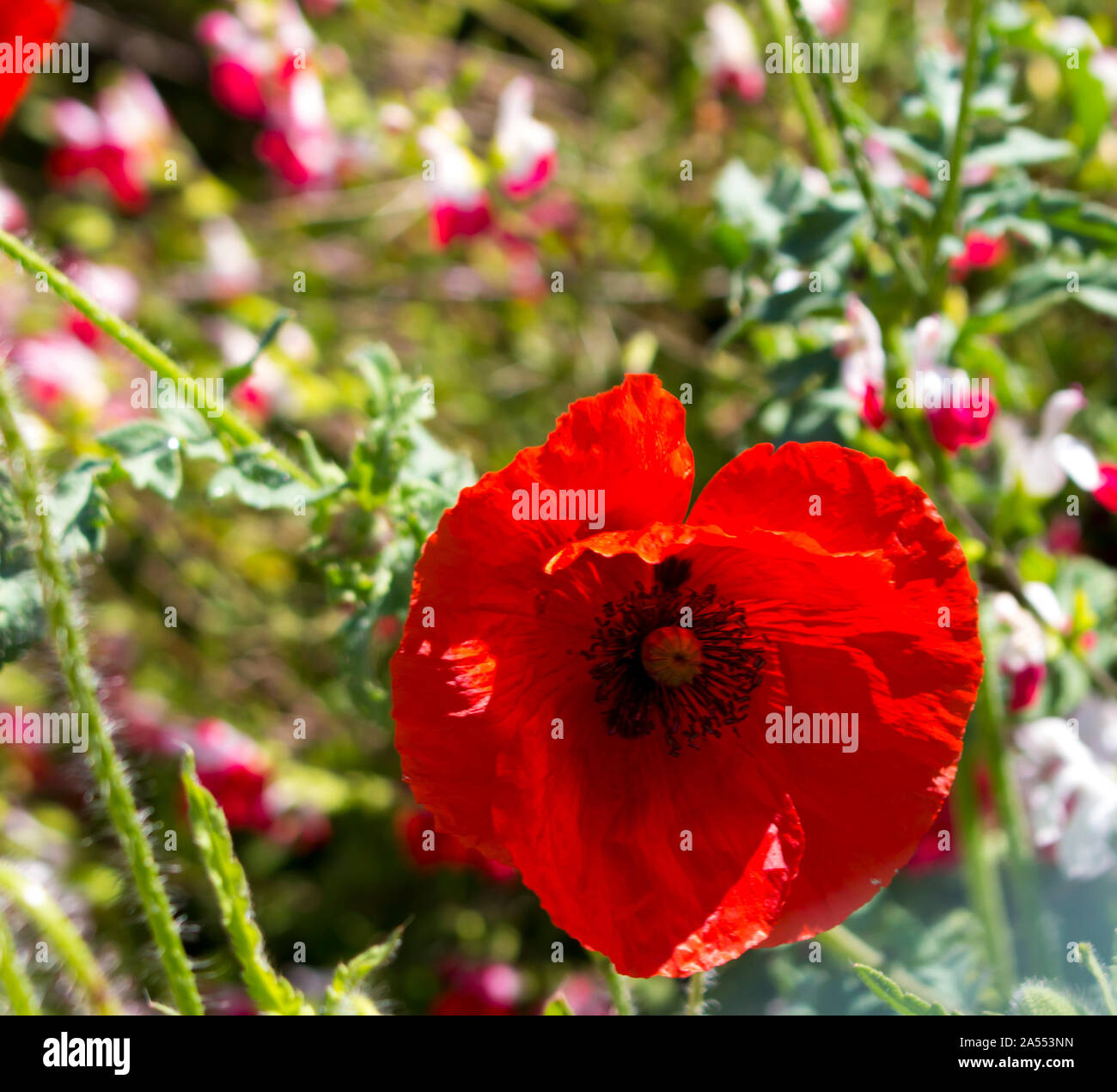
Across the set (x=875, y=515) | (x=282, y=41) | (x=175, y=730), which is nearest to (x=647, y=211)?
(x=282, y=41)

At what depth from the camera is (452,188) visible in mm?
2127

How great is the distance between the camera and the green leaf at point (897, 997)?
971 millimetres

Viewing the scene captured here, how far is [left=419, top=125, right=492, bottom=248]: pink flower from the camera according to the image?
2125mm

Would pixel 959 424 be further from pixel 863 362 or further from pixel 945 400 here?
pixel 863 362

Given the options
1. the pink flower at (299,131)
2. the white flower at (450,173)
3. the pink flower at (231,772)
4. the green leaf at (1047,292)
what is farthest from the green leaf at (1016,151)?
the pink flower at (231,772)

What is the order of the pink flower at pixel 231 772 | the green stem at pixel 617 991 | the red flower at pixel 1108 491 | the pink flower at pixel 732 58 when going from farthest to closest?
the pink flower at pixel 732 58
the pink flower at pixel 231 772
the red flower at pixel 1108 491
the green stem at pixel 617 991

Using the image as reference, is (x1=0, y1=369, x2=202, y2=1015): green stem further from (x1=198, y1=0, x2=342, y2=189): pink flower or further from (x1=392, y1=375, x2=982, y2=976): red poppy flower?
(x1=198, y1=0, x2=342, y2=189): pink flower

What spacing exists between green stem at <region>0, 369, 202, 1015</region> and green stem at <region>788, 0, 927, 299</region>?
90 centimetres

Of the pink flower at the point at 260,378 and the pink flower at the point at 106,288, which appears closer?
the pink flower at the point at 260,378

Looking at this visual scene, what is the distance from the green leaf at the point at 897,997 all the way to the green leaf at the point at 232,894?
0.56 meters

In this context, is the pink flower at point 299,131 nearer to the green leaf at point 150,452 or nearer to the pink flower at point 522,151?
the pink flower at point 522,151

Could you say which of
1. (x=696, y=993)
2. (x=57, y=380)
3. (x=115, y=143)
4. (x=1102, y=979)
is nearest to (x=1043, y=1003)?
(x=1102, y=979)

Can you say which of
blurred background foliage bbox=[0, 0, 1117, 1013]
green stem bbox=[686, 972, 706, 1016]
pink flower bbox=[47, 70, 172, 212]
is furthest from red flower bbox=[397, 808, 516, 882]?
pink flower bbox=[47, 70, 172, 212]

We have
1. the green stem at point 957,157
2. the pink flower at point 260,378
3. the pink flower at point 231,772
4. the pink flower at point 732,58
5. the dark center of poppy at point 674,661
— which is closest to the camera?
the dark center of poppy at point 674,661
